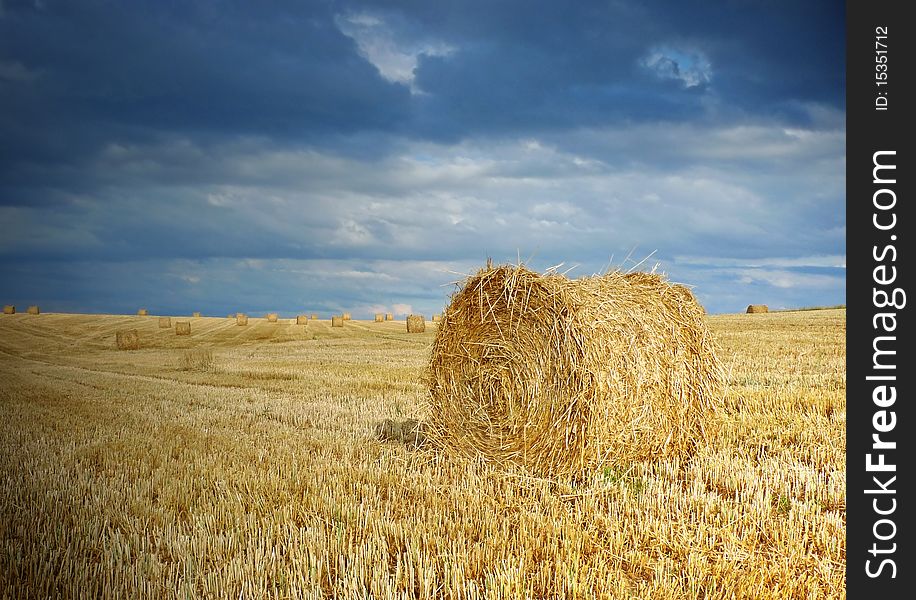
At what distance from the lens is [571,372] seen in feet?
19.9

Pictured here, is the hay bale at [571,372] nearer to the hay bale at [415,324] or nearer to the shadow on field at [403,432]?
the shadow on field at [403,432]

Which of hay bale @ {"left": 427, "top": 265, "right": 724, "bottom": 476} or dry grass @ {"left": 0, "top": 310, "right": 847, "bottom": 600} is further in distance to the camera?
hay bale @ {"left": 427, "top": 265, "right": 724, "bottom": 476}

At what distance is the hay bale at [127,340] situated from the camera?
33562 millimetres

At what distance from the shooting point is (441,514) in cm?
486

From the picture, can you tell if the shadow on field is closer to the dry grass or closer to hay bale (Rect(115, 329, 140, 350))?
the dry grass

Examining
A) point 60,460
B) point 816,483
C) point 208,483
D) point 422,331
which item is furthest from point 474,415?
point 422,331

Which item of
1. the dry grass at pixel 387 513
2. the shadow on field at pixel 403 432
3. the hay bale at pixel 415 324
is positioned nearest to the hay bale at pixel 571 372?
the dry grass at pixel 387 513

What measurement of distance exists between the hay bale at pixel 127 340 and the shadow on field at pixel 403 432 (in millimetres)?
29121

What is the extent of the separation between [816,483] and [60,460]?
7.38m

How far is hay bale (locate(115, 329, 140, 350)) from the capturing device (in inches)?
1321

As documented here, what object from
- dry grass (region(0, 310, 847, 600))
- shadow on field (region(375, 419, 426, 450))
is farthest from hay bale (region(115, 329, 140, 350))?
shadow on field (region(375, 419, 426, 450))

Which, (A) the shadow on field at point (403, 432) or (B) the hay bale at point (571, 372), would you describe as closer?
(B) the hay bale at point (571, 372)

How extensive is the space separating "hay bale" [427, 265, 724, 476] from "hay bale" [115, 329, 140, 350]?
30.8 m
